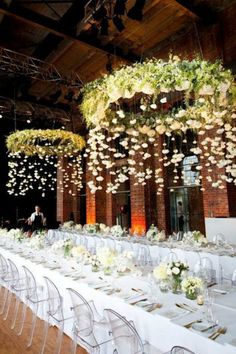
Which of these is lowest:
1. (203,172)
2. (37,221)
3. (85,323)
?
(85,323)

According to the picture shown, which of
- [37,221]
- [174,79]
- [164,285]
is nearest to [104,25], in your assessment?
[174,79]

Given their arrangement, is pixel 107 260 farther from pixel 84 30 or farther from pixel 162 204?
pixel 162 204

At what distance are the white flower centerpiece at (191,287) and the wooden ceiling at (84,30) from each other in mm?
5310

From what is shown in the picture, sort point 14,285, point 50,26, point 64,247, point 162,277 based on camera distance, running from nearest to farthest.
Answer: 1. point 162,277
2. point 14,285
3. point 64,247
4. point 50,26

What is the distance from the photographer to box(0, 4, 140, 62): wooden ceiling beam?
6012 mm

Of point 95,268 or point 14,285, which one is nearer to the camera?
point 95,268

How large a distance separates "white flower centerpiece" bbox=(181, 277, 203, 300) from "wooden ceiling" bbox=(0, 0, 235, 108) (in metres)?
5.31

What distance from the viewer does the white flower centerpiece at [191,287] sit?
273 centimetres

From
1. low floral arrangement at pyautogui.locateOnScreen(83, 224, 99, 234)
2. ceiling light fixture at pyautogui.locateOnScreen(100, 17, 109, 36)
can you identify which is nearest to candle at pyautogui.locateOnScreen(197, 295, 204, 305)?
ceiling light fixture at pyautogui.locateOnScreen(100, 17, 109, 36)

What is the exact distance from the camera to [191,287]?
8.96 ft

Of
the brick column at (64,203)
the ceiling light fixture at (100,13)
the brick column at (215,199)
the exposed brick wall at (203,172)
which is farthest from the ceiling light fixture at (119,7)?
the brick column at (64,203)

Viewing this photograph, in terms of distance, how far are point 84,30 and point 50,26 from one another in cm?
100

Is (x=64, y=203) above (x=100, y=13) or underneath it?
underneath

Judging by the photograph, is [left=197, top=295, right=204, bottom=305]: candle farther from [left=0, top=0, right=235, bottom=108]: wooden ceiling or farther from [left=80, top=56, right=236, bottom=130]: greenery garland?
[left=0, top=0, right=235, bottom=108]: wooden ceiling
